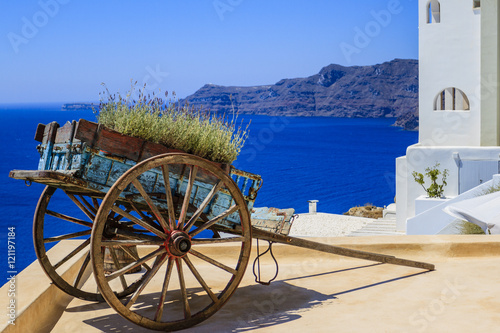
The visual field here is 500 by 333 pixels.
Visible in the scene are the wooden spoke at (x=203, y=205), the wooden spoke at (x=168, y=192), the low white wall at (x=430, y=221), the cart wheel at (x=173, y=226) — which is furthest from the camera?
the low white wall at (x=430, y=221)

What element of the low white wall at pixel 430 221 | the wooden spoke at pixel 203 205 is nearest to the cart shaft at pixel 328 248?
the wooden spoke at pixel 203 205

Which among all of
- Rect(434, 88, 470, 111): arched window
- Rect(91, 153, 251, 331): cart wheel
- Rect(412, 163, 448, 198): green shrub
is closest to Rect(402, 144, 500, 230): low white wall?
Rect(412, 163, 448, 198): green shrub

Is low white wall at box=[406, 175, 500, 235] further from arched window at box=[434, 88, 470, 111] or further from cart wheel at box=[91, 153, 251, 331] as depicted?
cart wheel at box=[91, 153, 251, 331]

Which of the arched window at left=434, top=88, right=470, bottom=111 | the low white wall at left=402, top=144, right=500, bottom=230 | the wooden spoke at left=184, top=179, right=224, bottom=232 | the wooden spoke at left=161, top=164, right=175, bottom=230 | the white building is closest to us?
the wooden spoke at left=161, top=164, right=175, bottom=230

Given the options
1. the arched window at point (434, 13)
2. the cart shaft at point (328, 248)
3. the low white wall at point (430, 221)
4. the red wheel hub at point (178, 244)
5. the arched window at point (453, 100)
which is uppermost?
the arched window at point (434, 13)

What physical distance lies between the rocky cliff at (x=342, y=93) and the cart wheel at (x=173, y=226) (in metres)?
114

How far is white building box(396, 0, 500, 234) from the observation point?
22.2 metres

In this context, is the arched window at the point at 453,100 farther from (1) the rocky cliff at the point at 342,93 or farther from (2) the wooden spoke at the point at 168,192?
(1) the rocky cliff at the point at 342,93

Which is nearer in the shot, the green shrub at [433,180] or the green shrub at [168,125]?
the green shrub at [168,125]

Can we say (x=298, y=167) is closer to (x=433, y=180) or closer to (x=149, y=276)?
(x=433, y=180)

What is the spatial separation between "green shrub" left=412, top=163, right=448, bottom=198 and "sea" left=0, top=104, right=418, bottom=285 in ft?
38.0

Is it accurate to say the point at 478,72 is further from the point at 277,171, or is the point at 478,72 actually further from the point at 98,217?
the point at 277,171

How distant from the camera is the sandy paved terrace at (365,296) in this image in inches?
144

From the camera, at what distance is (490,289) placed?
4367mm
